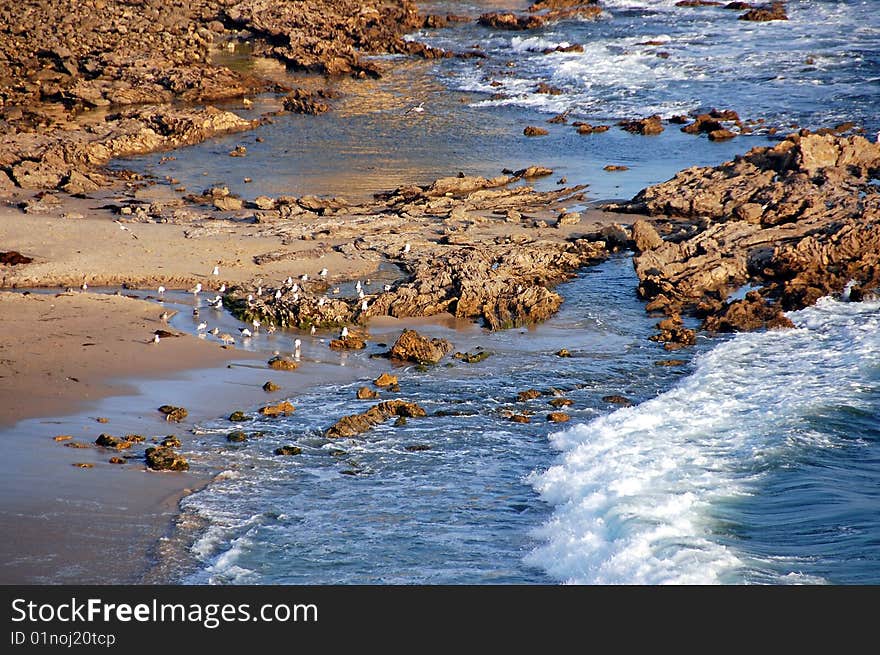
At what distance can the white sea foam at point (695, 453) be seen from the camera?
9375mm

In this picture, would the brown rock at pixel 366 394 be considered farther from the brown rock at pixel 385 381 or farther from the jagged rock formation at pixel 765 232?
the jagged rock formation at pixel 765 232

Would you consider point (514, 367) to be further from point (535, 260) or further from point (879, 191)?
point (879, 191)

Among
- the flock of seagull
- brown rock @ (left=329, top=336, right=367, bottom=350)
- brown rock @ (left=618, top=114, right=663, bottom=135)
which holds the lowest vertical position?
brown rock @ (left=329, top=336, right=367, bottom=350)

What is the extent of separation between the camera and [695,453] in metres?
11.5

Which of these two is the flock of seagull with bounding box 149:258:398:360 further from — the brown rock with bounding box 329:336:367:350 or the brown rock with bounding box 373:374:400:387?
the brown rock with bounding box 373:374:400:387

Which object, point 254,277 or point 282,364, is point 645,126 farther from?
point 282,364

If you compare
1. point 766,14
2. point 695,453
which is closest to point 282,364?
point 695,453

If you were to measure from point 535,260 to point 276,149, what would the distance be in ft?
37.9

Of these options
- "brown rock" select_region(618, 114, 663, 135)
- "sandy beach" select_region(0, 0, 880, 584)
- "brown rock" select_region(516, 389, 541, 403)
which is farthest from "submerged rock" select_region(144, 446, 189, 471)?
"brown rock" select_region(618, 114, 663, 135)

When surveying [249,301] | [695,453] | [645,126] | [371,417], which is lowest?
[695,453]

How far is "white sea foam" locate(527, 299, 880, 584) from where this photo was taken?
938 cm

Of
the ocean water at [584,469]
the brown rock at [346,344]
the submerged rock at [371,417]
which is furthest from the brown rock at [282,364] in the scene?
the submerged rock at [371,417]

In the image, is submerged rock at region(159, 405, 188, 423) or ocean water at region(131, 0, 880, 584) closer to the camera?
ocean water at region(131, 0, 880, 584)

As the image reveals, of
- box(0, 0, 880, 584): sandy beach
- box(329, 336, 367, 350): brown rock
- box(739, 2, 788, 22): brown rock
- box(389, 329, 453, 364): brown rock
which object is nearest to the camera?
box(0, 0, 880, 584): sandy beach
